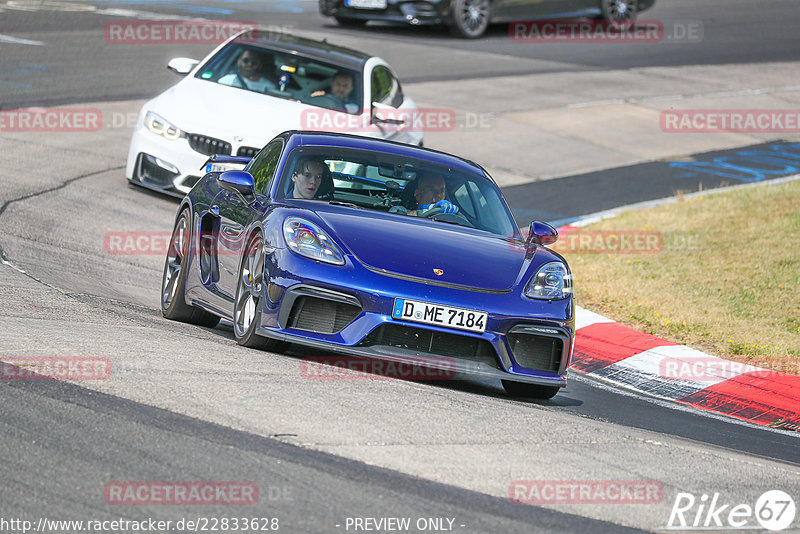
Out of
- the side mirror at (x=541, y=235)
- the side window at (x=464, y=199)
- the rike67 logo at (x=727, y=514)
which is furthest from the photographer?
the side window at (x=464, y=199)

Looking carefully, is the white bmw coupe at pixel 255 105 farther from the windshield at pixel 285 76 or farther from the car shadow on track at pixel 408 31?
the car shadow on track at pixel 408 31

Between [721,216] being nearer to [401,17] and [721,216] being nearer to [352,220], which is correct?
[352,220]

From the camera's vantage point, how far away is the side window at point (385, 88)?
1424cm

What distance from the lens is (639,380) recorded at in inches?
347

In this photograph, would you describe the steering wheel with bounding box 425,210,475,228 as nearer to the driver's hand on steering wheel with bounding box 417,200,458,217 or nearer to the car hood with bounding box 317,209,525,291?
the driver's hand on steering wheel with bounding box 417,200,458,217

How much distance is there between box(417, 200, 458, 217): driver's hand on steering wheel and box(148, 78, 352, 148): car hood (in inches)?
186

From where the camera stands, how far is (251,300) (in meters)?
7.16

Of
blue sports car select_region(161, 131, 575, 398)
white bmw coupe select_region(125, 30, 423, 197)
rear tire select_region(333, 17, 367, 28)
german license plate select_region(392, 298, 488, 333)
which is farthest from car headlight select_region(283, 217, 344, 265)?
rear tire select_region(333, 17, 367, 28)

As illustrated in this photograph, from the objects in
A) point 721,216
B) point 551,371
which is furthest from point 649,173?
point 551,371

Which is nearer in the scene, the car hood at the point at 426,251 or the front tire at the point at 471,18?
the car hood at the point at 426,251

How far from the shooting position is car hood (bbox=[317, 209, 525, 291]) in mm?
6957

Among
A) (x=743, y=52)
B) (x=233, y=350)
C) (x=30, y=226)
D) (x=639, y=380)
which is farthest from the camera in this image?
(x=743, y=52)

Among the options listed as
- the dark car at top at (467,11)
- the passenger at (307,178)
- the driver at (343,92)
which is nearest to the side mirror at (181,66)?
the driver at (343,92)

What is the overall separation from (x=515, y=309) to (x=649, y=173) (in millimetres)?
11058
